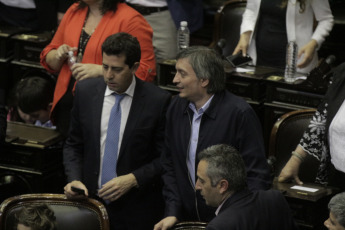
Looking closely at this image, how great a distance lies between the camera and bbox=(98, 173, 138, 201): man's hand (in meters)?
4.21

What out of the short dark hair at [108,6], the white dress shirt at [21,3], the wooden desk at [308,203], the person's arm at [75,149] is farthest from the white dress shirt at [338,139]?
the white dress shirt at [21,3]

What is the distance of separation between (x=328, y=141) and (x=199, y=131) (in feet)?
2.21

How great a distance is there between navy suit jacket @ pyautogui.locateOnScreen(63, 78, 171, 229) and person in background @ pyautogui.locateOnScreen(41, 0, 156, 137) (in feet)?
1.41

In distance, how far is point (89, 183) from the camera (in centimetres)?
438

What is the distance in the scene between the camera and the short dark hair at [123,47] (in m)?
4.25

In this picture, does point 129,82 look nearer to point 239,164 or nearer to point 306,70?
point 239,164

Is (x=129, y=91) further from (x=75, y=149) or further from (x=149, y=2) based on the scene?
(x=149, y=2)

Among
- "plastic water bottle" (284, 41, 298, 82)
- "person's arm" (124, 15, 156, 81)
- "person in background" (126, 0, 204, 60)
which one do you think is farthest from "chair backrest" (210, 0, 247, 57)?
"person's arm" (124, 15, 156, 81)

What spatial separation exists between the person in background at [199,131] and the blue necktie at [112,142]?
28 centimetres

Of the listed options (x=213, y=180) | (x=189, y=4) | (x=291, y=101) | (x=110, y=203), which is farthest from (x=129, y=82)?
(x=189, y=4)

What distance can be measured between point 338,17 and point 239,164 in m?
3.31

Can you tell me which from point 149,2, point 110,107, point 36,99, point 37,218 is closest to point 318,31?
point 149,2

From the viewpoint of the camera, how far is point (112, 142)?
433 centimetres

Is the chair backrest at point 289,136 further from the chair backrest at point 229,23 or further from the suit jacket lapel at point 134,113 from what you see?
the chair backrest at point 229,23
